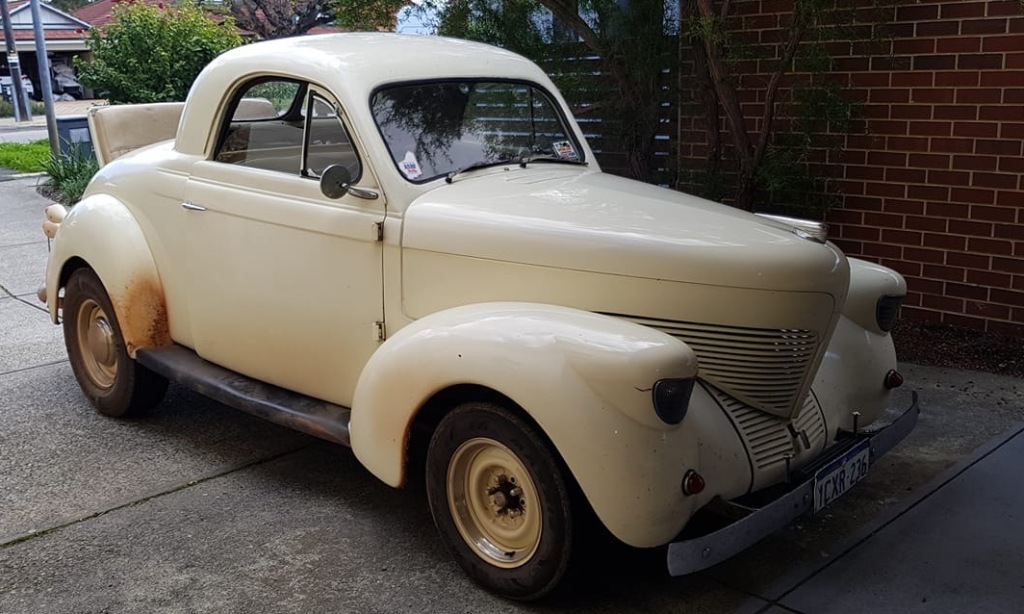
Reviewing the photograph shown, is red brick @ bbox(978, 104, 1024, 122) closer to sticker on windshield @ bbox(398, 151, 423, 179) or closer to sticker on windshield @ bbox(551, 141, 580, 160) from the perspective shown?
sticker on windshield @ bbox(551, 141, 580, 160)

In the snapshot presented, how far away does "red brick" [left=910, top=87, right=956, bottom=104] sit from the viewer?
6434mm

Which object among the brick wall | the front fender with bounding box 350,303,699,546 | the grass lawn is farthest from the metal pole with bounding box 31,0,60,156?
the front fender with bounding box 350,303,699,546


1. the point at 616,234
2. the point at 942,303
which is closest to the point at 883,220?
the point at 942,303

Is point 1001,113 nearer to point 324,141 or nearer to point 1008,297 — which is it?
point 1008,297

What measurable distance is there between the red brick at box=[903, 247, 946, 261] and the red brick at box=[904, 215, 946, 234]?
142 mm

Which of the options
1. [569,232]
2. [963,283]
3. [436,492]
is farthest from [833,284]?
[963,283]

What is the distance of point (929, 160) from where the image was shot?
6602 mm

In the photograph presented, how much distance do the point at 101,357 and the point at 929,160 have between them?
17.3 feet

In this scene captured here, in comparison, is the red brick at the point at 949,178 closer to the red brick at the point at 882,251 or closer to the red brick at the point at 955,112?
the red brick at the point at 955,112

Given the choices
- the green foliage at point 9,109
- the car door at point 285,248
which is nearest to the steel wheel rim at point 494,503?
the car door at point 285,248

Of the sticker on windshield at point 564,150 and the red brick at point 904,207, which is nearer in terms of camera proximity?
the sticker on windshield at point 564,150

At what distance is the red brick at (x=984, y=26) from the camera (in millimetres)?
6141

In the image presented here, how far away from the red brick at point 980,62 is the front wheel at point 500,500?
14.5ft

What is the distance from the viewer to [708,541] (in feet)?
10.6
